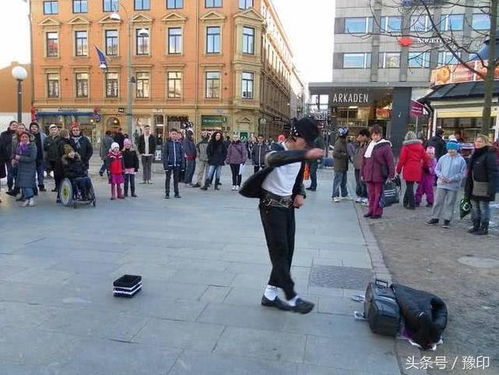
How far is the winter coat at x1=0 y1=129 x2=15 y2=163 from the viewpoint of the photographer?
10906 millimetres

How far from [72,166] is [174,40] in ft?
118

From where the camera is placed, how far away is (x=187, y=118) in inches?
1708

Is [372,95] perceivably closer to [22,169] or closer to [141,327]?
[22,169]

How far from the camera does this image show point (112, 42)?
43875 millimetres

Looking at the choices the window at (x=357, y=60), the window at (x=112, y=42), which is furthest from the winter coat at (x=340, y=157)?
the window at (x=112, y=42)

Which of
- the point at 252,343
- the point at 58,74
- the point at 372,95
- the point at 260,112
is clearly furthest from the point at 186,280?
the point at 58,74

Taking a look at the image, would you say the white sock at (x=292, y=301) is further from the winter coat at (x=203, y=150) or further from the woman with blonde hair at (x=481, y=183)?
the winter coat at (x=203, y=150)

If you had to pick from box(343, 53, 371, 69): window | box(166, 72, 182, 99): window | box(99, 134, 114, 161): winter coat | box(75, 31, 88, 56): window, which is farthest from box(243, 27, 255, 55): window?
box(99, 134, 114, 161): winter coat

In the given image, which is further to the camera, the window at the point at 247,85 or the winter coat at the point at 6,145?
the window at the point at 247,85

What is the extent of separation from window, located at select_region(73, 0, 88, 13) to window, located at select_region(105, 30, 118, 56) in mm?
3210

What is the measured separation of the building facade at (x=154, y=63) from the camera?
42438mm

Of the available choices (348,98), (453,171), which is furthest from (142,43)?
(453,171)

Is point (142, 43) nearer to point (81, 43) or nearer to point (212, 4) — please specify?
point (81, 43)

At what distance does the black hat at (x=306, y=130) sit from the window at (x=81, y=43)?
1780 inches
